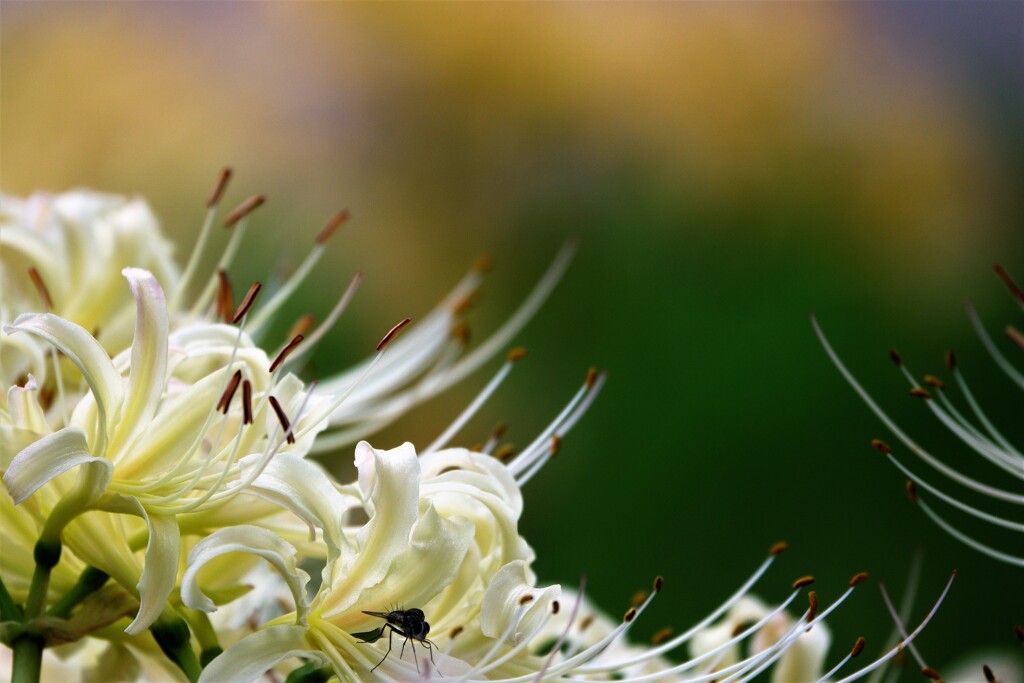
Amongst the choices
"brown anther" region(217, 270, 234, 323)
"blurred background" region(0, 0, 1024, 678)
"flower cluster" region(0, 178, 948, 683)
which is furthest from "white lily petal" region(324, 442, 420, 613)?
"blurred background" region(0, 0, 1024, 678)

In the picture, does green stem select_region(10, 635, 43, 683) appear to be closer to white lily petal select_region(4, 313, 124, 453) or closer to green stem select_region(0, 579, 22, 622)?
green stem select_region(0, 579, 22, 622)

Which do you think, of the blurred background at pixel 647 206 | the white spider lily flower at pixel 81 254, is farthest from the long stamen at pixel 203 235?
the blurred background at pixel 647 206

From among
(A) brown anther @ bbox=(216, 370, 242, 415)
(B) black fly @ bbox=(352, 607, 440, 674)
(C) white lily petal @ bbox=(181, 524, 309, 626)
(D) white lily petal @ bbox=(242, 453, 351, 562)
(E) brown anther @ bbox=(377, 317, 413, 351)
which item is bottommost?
(B) black fly @ bbox=(352, 607, 440, 674)

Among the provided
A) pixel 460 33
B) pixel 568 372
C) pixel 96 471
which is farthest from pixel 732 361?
pixel 96 471

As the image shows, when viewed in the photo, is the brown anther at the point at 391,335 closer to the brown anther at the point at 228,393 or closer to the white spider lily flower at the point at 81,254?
the brown anther at the point at 228,393

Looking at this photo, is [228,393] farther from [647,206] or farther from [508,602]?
[647,206]

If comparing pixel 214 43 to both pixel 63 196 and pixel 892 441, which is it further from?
pixel 63 196
